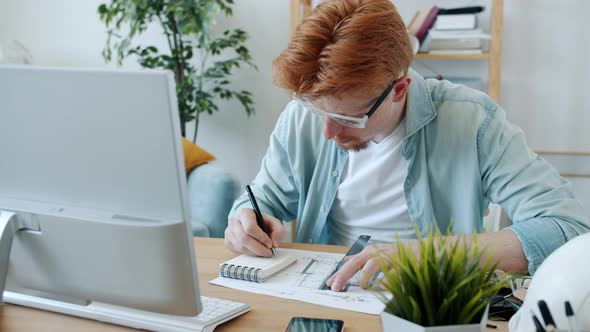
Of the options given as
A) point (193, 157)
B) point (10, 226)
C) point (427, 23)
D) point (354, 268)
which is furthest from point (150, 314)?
point (427, 23)

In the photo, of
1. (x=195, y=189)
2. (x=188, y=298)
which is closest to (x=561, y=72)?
(x=195, y=189)

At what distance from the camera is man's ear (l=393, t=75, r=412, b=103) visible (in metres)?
1.35

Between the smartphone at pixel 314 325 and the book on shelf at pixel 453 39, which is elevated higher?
the book on shelf at pixel 453 39

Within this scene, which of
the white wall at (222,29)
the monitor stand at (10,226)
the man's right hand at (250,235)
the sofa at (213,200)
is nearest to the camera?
the monitor stand at (10,226)

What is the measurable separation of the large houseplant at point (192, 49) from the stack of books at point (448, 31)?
2.74 ft

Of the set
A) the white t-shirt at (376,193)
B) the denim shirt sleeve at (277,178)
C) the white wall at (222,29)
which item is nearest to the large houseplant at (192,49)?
the white wall at (222,29)

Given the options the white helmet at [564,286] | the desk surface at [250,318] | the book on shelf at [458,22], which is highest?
the book on shelf at [458,22]

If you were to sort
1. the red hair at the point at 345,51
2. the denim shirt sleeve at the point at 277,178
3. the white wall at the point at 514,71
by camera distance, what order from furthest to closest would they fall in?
the white wall at the point at 514,71 → the denim shirt sleeve at the point at 277,178 → the red hair at the point at 345,51

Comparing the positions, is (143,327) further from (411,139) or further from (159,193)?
(411,139)

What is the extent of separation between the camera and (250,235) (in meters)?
1.35

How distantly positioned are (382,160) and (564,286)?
2.71ft

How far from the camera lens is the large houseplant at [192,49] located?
9.68 feet

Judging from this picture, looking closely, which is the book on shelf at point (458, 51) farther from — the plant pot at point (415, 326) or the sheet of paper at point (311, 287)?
the plant pot at point (415, 326)

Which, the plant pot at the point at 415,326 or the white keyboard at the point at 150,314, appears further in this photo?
the white keyboard at the point at 150,314
